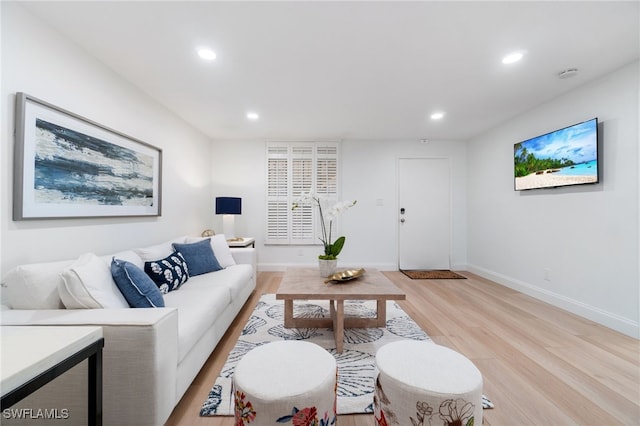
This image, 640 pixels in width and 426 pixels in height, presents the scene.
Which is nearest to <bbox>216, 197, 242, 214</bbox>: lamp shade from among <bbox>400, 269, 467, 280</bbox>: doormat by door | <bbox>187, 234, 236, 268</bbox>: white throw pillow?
<bbox>187, 234, 236, 268</bbox>: white throw pillow

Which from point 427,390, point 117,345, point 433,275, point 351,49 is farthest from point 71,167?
point 433,275

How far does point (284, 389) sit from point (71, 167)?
2163 millimetres

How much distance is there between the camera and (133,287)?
1.60m

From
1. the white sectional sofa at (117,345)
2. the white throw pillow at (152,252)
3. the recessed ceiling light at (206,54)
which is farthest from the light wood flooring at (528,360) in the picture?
the recessed ceiling light at (206,54)

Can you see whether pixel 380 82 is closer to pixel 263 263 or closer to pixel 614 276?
pixel 614 276

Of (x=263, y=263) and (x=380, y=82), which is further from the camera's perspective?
(x=263, y=263)

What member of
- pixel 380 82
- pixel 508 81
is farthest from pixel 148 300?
pixel 508 81

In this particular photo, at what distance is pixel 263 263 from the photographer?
4770mm

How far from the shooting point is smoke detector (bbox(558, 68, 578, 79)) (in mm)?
2424

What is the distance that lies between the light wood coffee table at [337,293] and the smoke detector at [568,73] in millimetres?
2539

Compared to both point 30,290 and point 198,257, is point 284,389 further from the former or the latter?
point 198,257

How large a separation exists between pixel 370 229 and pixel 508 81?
9.42 feet

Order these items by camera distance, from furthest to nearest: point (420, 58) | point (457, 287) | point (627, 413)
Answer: point (457, 287), point (420, 58), point (627, 413)

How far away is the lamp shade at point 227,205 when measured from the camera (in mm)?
4031
